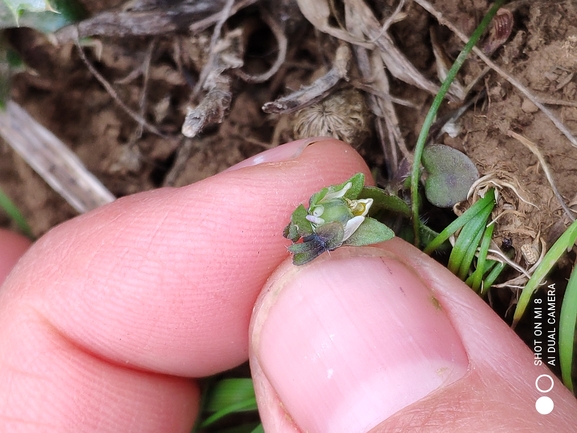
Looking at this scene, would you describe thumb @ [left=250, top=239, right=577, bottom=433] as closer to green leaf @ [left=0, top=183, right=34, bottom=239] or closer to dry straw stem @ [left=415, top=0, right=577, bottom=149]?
dry straw stem @ [left=415, top=0, right=577, bottom=149]

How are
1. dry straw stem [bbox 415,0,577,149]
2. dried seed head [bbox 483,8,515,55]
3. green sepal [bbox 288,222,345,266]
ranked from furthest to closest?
dried seed head [bbox 483,8,515,55] → dry straw stem [bbox 415,0,577,149] → green sepal [bbox 288,222,345,266]

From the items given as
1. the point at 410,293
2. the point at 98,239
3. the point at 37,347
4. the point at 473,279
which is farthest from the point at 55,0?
the point at 473,279

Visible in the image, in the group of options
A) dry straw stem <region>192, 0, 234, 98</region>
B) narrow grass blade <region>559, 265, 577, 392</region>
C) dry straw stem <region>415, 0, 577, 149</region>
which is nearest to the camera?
narrow grass blade <region>559, 265, 577, 392</region>

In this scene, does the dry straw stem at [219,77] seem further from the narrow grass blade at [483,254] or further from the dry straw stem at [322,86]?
the narrow grass blade at [483,254]

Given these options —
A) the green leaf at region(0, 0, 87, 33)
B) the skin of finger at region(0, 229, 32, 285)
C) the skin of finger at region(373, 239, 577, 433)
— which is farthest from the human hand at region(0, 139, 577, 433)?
the green leaf at region(0, 0, 87, 33)

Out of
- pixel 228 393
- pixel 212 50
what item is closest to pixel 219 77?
pixel 212 50

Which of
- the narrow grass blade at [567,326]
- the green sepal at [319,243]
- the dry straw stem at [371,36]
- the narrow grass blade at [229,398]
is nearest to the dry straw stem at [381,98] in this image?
the dry straw stem at [371,36]

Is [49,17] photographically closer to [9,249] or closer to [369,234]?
[9,249]
